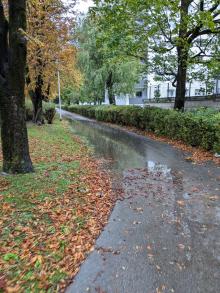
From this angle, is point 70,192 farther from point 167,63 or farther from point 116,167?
point 167,63

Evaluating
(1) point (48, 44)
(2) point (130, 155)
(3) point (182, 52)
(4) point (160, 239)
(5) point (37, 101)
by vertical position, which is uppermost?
(1) point (48, 44)

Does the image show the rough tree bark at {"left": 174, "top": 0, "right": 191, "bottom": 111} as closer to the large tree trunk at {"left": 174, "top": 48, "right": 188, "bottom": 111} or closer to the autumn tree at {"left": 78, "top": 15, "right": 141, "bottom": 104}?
the large tree trunk at {"left": 174, "top": 48, "right": 188, "bottom": 111}

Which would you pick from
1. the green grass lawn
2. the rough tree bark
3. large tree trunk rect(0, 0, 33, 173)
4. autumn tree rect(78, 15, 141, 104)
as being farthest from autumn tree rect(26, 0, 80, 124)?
autumn tree rect(78, 15, 141, 104)

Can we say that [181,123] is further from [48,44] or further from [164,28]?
[48,44]

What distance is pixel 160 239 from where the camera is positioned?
12.1ft

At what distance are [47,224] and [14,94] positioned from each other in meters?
2.94

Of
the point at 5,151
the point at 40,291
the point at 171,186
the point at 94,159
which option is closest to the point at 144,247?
the point at 40,291

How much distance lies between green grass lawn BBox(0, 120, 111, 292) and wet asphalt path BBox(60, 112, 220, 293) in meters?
0.24

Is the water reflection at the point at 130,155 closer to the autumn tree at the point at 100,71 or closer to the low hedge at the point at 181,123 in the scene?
the low hedge at the point at 181,123

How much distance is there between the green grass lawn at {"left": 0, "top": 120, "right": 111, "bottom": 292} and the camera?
2.89m

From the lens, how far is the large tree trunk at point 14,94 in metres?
5.36

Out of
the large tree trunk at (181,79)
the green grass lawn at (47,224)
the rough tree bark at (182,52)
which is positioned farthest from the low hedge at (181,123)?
the green grass lawn at (47,224)

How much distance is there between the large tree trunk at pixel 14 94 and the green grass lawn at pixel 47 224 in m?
0.51

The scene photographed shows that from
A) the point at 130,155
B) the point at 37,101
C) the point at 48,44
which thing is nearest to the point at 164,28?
the point at 48,44
